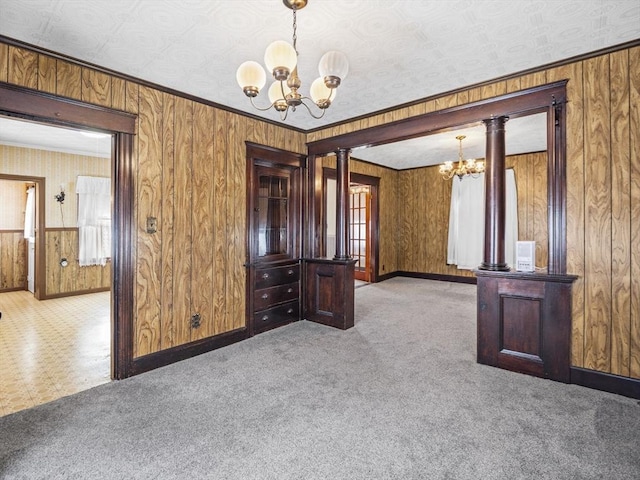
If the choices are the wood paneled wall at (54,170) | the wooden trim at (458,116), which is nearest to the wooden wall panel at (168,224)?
the wooden trim at (458,116)

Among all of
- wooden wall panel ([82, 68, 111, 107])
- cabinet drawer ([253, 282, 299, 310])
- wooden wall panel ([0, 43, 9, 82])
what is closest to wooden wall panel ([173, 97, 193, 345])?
wooden wall panel ([82, 68, 111, 107])

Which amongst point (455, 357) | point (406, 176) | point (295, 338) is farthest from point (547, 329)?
point (406, 176)

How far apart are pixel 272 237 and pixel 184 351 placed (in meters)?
1.75

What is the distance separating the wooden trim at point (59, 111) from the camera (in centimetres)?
240

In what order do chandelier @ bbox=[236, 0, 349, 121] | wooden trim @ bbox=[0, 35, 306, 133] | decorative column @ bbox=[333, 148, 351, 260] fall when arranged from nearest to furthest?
chandelier @ bbox=[236, 0, 349, 121]
wooden trim @ bbox=[0, 35, 306, 133]
decorative column @ bbox=[333, 148, 351, 260]

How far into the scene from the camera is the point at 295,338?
391 centimetres

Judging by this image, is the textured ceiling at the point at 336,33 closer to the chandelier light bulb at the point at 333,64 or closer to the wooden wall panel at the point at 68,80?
the wooden wall panel at the point at 68,80

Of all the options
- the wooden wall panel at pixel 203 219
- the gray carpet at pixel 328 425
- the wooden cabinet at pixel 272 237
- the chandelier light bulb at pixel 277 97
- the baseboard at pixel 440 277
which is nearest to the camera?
the gray carpet at pixel 328 425

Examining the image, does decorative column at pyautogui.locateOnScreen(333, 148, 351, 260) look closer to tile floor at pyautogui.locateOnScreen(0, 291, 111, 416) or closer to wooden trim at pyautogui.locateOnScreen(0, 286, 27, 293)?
tile floor at pyautogui.locateOnScreen(0, 291, 111, 416)

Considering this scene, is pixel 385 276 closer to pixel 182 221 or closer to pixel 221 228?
pixel 221 228

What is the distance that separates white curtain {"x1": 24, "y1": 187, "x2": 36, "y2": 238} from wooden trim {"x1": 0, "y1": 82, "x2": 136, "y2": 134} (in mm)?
4813

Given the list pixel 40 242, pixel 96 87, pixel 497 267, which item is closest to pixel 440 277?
pixel 497 267

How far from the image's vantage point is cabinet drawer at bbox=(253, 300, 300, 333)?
409 cm

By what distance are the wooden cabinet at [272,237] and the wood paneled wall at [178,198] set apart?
0.17 metres
